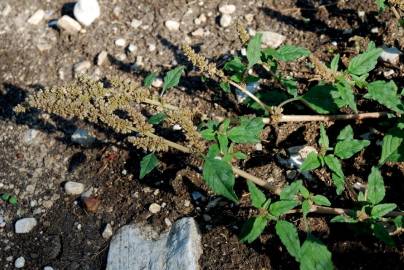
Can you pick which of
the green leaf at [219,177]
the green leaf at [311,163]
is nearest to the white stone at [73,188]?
the green leaf at [219,177]

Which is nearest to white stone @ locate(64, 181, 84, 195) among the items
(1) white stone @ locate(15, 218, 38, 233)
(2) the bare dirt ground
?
(2) the bare dirt ground

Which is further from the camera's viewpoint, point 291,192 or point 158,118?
point 158,118

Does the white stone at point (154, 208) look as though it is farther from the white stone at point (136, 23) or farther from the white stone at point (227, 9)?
the white stone at point (227, 9)

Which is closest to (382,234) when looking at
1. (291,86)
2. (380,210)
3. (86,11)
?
(380,210)

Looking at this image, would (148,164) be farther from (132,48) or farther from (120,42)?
(120,42)

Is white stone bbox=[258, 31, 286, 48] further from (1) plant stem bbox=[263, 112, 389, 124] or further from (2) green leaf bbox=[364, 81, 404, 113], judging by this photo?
(2) green leaf bbox=[364, 81, 404, 113]

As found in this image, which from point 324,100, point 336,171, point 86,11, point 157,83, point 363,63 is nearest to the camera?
point 336,171

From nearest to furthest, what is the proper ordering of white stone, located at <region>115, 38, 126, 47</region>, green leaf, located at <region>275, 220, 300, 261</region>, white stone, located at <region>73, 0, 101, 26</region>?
1. green leaf, located at <region>275, 220, 300, 261</region>
2. white stone, located at <region>115, 38, 126, 47</region>
3. white stone, located at <region>73, 0, 101, 26</region>
